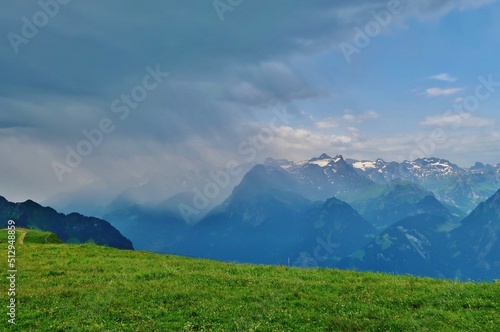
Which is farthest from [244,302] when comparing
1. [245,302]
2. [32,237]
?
[32,237]

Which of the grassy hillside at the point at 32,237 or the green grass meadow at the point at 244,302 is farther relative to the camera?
the grassy hillside at the point at 32,237

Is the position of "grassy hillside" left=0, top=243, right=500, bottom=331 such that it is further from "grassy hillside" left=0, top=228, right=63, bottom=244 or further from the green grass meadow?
"grassy hillside" left=0, top=228, right=63, bottom=244

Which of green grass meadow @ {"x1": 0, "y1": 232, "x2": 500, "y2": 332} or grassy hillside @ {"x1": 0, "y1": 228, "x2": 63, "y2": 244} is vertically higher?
grassy hillside @ {"x1": 0, "y1": 228, "x2": 63, "y2": 244}

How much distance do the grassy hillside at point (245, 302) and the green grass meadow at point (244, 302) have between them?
0.05 metres

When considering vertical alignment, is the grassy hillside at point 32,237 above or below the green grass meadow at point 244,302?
above

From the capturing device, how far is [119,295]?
74.6ft

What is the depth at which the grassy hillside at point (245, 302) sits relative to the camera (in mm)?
18688

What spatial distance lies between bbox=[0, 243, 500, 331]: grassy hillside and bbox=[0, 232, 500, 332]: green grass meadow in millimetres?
51

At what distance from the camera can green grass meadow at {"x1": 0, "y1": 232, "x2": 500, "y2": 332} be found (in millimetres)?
18688

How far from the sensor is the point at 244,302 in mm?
21656

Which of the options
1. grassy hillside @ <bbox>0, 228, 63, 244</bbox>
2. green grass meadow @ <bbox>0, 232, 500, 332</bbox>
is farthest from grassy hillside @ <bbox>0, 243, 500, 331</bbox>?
grassy hillside @ <bbox>0, 228, 63, 244</bbox>

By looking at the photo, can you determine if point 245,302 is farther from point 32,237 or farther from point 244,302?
point 32,237

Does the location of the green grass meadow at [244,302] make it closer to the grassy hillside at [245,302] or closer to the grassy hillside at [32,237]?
the grassy hillside at [245,302]

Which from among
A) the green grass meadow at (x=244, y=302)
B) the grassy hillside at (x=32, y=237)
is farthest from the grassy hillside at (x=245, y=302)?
the grassy hillside at (x=32, y=237)
